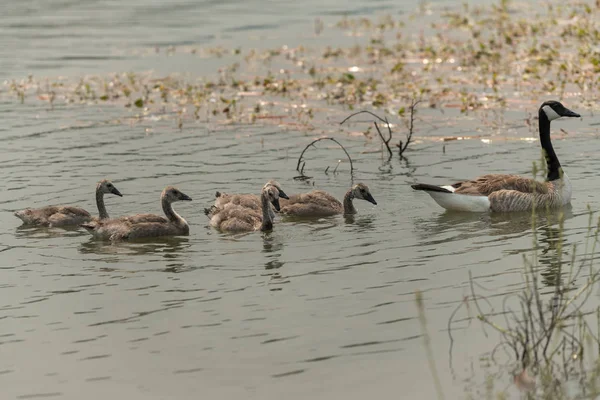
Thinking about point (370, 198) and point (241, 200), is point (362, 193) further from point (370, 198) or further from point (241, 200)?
point (241, 200)

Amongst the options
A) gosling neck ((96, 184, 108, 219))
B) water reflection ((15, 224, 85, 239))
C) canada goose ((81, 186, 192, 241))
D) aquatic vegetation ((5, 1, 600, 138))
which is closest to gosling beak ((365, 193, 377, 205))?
canada goose ((81, 186, 192, 241))

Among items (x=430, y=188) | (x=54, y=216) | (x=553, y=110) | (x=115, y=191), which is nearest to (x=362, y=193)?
(x=430, y=188)

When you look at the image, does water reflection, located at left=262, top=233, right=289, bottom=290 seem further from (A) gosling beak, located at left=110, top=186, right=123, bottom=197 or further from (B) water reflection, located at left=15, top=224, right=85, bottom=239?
(B) water reflection, located at left=15, top=224, right=85, bottom=239

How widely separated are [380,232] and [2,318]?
6.03 meters

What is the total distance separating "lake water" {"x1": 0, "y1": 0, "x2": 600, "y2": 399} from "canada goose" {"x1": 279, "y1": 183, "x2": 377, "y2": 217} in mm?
283

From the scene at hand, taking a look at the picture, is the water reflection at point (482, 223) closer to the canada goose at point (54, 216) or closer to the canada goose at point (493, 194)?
the canada goose at point (493, 194)

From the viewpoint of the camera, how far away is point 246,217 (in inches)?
690

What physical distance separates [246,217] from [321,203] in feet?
4.46

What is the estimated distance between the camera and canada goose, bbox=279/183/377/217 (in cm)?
1816

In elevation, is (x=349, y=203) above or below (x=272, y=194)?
below

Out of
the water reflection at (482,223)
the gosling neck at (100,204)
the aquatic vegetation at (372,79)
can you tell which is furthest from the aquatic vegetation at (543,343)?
the aquatic vegetation at (372,79)

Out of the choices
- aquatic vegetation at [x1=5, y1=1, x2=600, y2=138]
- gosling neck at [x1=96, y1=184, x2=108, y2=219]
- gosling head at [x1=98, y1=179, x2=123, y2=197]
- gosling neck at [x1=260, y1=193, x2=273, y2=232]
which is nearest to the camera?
gosling neck at [x1=260, y1=193, x2=273, y2=232]

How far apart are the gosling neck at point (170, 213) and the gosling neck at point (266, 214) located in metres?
1.21

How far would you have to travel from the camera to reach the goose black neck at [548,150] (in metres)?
19.3
